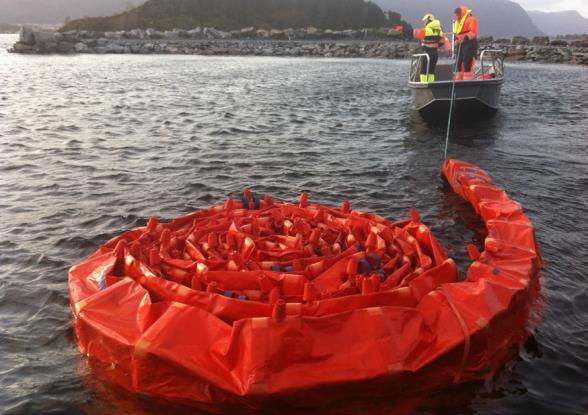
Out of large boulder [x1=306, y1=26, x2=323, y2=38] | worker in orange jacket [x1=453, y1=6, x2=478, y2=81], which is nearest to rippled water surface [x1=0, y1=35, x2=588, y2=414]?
worker in orange jacket [x1=453, y1=6, x2=478, y2=81]

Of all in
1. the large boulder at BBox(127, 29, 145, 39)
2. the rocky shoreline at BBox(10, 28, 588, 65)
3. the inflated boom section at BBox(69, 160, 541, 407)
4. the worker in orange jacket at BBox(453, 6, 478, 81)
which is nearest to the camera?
the inflated boom section at BBox(69, 160, 541, 407)

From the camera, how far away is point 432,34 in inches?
678

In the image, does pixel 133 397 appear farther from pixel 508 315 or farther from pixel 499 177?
pixel 499 177

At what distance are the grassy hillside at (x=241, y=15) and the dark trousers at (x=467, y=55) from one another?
2961 inches

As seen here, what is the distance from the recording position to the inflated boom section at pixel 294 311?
4250 millimetres

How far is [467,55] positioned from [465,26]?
1214mm

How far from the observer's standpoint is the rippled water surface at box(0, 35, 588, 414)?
5109mm

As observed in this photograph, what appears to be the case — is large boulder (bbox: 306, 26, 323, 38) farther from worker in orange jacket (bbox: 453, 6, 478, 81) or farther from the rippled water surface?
worker in orange jacket (bbox: 453, 6, 478, 81)

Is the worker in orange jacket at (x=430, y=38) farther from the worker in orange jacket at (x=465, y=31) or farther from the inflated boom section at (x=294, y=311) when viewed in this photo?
the inflated boom section at (x=294, y=311)

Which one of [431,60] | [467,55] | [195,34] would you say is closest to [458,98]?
[467,55]

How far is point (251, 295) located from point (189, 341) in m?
0.99

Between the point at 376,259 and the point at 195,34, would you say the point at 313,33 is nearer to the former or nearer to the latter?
the point at 195,34

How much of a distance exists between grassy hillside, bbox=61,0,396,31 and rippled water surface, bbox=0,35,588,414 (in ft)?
209

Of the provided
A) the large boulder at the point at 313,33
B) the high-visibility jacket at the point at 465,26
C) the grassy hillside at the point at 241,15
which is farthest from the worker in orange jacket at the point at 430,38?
the grassy hillside at the point at 241,15
